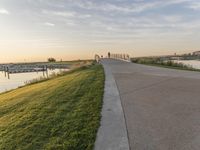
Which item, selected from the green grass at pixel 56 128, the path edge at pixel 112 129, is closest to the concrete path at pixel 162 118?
the path edge at pixel 112 129

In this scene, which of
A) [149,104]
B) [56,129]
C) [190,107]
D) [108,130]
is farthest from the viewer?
[149,104]

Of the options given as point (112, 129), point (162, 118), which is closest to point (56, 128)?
point (112, 129)

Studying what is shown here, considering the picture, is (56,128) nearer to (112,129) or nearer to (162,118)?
(112,129)

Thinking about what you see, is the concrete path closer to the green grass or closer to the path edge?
the path edge

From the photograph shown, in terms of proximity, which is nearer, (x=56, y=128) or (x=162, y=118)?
(x=56, y=128)

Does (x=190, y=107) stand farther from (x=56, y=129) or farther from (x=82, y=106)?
(x=56, y=129)

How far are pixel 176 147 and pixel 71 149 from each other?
5.58 ft

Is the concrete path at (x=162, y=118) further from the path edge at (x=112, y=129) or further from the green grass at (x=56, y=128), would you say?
the green grass at (x=56, y=128)

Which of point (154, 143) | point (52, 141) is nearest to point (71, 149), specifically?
point (52, 141)

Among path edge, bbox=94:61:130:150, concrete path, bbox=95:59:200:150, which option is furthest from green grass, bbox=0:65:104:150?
concrete path, bbox=95:59:200:150

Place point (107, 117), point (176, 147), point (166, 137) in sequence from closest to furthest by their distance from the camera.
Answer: point (176, 147)
point (166, 137)
point (107, 117)

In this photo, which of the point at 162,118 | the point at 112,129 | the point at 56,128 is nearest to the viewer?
the point at 112,129

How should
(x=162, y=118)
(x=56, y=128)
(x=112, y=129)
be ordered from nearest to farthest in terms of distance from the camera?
(x=112, y=129) < (x=56, y=128) < (x=162, y=118)

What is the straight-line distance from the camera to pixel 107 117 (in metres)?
5.34
